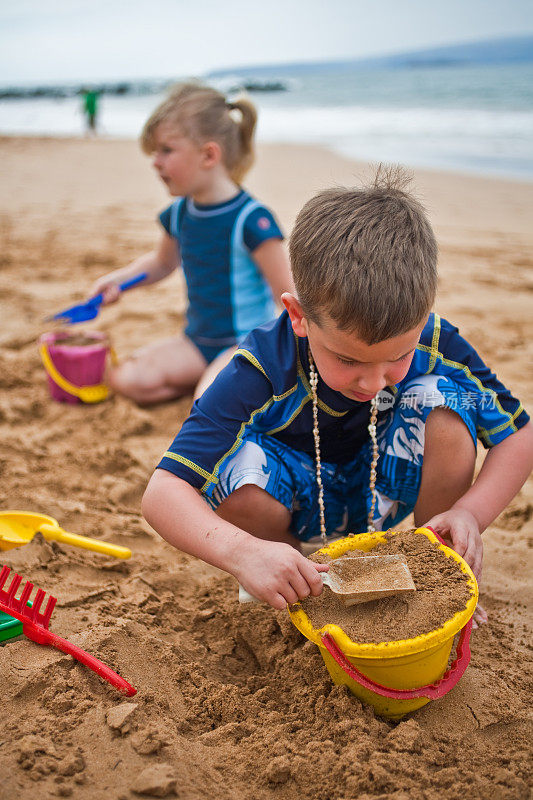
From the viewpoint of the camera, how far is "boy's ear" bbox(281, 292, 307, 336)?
4.53 feet

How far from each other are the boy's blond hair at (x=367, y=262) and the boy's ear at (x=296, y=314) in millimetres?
32

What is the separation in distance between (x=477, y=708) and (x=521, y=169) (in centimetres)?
745

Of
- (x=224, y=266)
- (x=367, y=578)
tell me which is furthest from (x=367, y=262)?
(x=224, y=266)

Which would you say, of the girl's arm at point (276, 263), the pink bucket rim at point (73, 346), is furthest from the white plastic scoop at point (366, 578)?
the pink bucket rim at point (73, 346)

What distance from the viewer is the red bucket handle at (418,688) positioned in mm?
1178

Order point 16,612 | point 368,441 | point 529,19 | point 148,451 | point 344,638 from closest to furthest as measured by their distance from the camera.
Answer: point 344,638, point 16,612, point 368,441, point 148,451, point 529,19

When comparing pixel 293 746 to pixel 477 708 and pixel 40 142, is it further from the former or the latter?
pixel 40 142

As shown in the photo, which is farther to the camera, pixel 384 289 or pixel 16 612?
pixel 16 612

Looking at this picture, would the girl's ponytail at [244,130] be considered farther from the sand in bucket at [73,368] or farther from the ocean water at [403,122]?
the sand in bucket at [73,368]

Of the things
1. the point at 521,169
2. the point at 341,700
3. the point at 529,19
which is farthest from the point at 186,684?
the point at 529,19

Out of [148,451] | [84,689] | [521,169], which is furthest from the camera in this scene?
[521,169]

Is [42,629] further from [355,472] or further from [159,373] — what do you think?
[159,373]

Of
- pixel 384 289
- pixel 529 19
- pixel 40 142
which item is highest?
pixel 529 19

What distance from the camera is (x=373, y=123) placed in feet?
46.6
